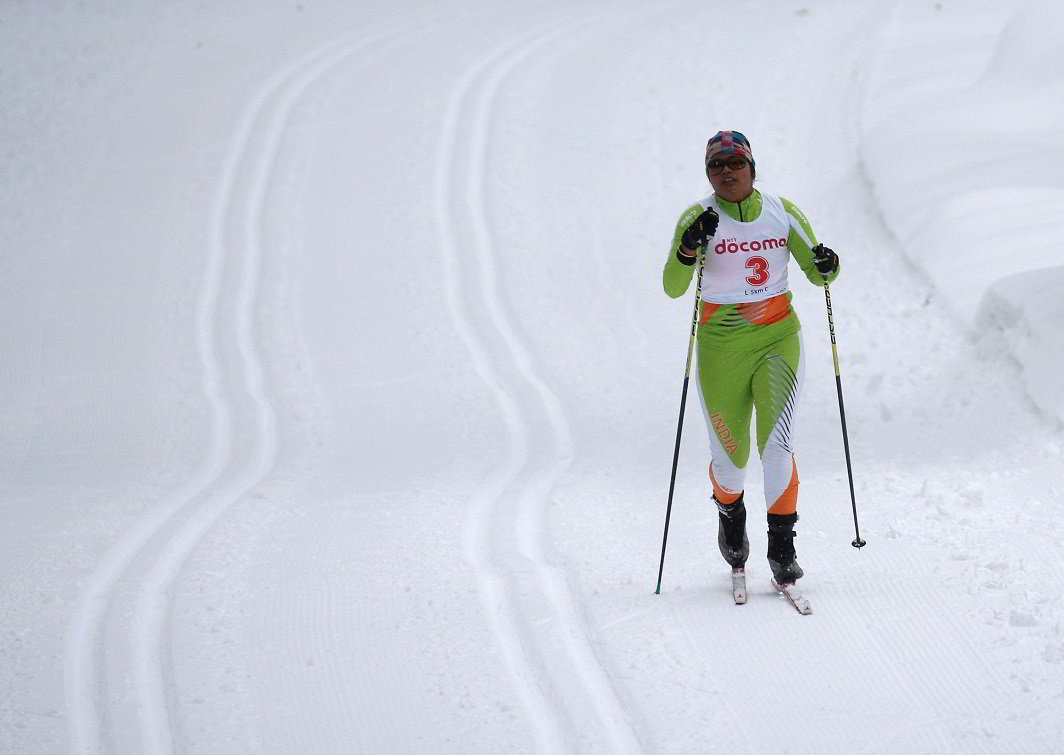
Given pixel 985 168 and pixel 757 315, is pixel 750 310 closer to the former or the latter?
pixel 757 315

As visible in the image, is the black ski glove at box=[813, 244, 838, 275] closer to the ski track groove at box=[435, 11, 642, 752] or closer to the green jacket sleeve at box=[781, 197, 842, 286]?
the green jacket sleeve at box=[781, 197, 842, 286]

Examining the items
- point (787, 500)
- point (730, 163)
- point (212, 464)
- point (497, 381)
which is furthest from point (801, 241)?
point (212, 464)

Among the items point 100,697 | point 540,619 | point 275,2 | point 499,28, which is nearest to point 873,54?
point 499,28

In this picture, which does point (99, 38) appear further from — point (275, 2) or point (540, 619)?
point (540, 619)

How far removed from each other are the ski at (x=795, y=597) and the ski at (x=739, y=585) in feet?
0.54

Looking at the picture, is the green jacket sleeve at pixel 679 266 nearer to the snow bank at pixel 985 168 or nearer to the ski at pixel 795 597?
the ski at pixel 795 597

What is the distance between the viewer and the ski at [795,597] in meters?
5.56

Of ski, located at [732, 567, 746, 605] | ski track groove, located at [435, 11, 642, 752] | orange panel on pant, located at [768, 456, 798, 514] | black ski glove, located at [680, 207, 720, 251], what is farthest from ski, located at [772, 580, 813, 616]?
black ski glove, located at [680, 207, 720, 251]

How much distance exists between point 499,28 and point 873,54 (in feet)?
19.4

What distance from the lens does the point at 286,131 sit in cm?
1548

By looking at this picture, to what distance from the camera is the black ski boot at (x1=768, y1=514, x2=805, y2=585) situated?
18.7 feet

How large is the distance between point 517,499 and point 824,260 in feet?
9.24

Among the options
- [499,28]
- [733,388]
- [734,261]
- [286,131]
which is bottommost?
[733,388]

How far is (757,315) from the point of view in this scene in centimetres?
556
